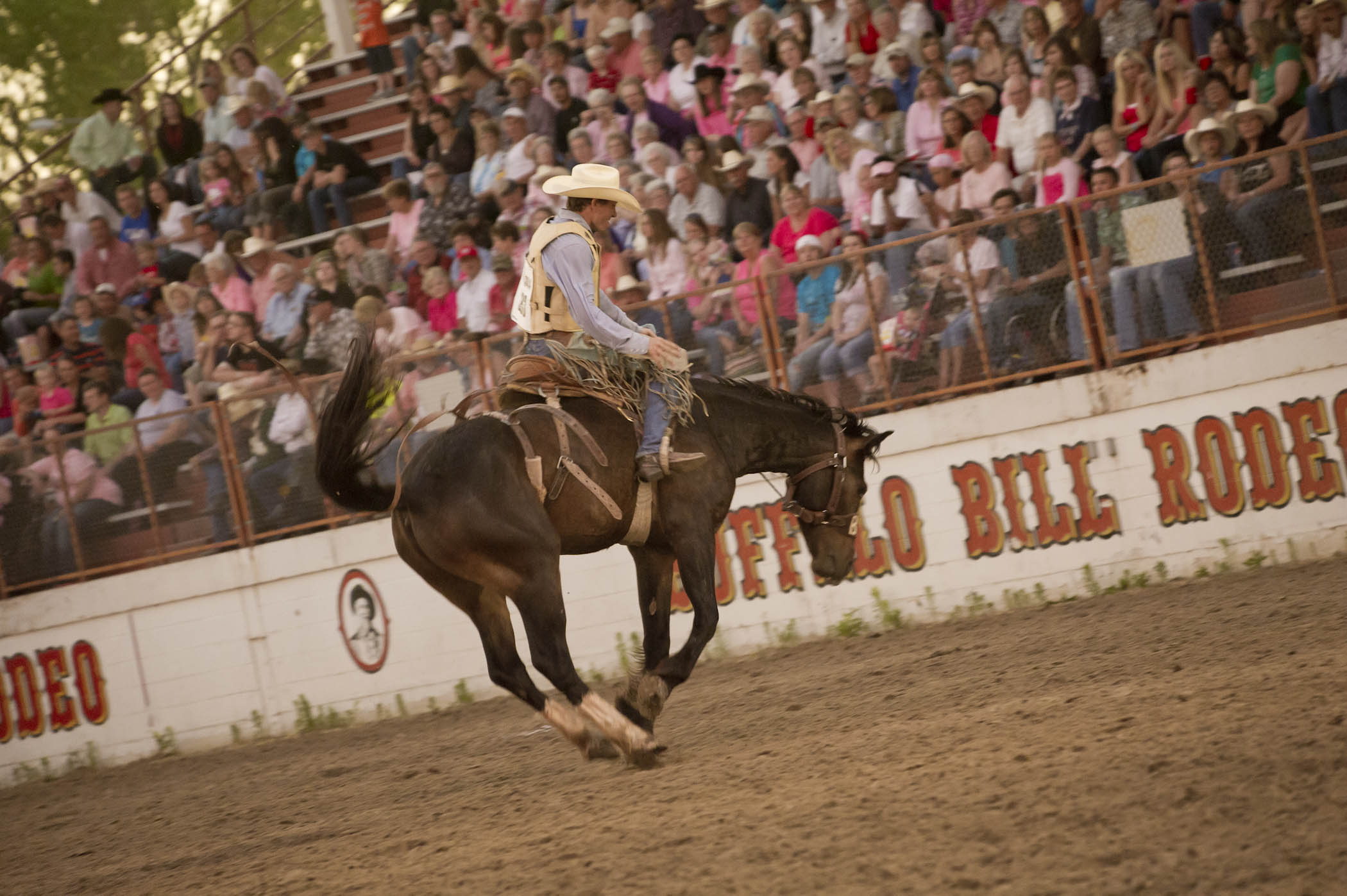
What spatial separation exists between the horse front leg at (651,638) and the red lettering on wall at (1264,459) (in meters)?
4.42

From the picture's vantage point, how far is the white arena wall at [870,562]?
9.13 m

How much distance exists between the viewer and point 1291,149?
8875mm

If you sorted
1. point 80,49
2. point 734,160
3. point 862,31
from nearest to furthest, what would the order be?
point 734,160, point 862,31, point 80,49

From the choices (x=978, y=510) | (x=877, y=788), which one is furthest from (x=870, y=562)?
(x=877, y=788)

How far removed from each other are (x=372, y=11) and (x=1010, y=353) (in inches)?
449

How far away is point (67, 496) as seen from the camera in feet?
36.7

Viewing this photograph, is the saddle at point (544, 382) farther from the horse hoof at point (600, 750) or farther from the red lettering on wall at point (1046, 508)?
the red lettering on wall at point (1046, 508)

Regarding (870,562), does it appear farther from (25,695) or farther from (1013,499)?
(25,695)

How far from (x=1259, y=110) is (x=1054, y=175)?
1461 mm

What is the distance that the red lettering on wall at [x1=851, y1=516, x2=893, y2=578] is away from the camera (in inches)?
392

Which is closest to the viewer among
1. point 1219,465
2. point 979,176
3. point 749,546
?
point 1219,465

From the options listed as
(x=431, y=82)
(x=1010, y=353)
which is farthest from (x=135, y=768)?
(x=431, y=82)

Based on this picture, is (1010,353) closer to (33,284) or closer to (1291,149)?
(1291,149)

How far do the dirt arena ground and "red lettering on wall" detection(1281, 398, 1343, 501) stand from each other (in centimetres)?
52
